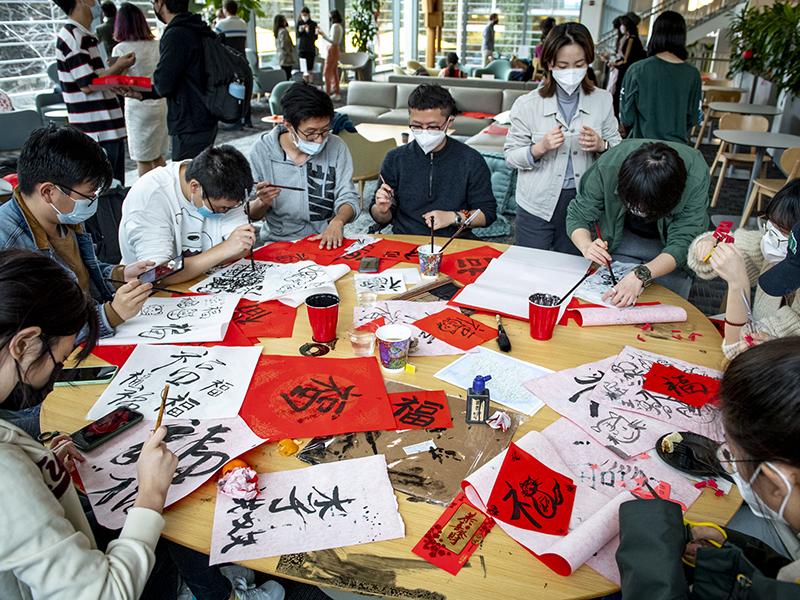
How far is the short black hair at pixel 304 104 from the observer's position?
83.8 inches

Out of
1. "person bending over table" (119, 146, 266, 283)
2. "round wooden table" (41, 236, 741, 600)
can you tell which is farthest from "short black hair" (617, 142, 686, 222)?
"person bending over table" (119, 146, 266, 283)

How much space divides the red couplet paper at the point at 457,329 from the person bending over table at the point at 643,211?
0.43m

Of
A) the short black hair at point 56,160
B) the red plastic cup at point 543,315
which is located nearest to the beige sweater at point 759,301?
the red plastic cup at point 543,315

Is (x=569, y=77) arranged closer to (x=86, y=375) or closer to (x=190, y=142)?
(x=86, y=375)

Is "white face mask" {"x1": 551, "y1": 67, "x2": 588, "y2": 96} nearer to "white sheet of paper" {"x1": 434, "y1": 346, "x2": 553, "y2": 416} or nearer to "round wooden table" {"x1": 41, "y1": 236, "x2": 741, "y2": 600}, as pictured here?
"white sheet of paper" {"x1": 434, "y1": 346, "x2": 553, "y2": 416}

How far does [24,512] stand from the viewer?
2.47ft

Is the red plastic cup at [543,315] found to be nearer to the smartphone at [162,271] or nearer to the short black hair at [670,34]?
the smartphone at [162,271]

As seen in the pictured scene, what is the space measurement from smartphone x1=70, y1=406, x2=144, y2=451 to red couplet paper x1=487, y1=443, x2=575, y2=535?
0.74m

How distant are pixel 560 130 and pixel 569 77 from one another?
233 millimetres

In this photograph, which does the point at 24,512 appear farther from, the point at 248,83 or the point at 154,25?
the point at 154,25

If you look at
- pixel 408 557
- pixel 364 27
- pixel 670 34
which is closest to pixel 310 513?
pixel 408 557

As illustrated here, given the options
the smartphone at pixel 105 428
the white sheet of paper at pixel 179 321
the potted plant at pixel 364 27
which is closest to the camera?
the smartphone at pixel 105 428

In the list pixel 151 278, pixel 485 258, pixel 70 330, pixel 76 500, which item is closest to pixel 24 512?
pixel 76 500

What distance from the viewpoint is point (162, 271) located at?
1.79m
